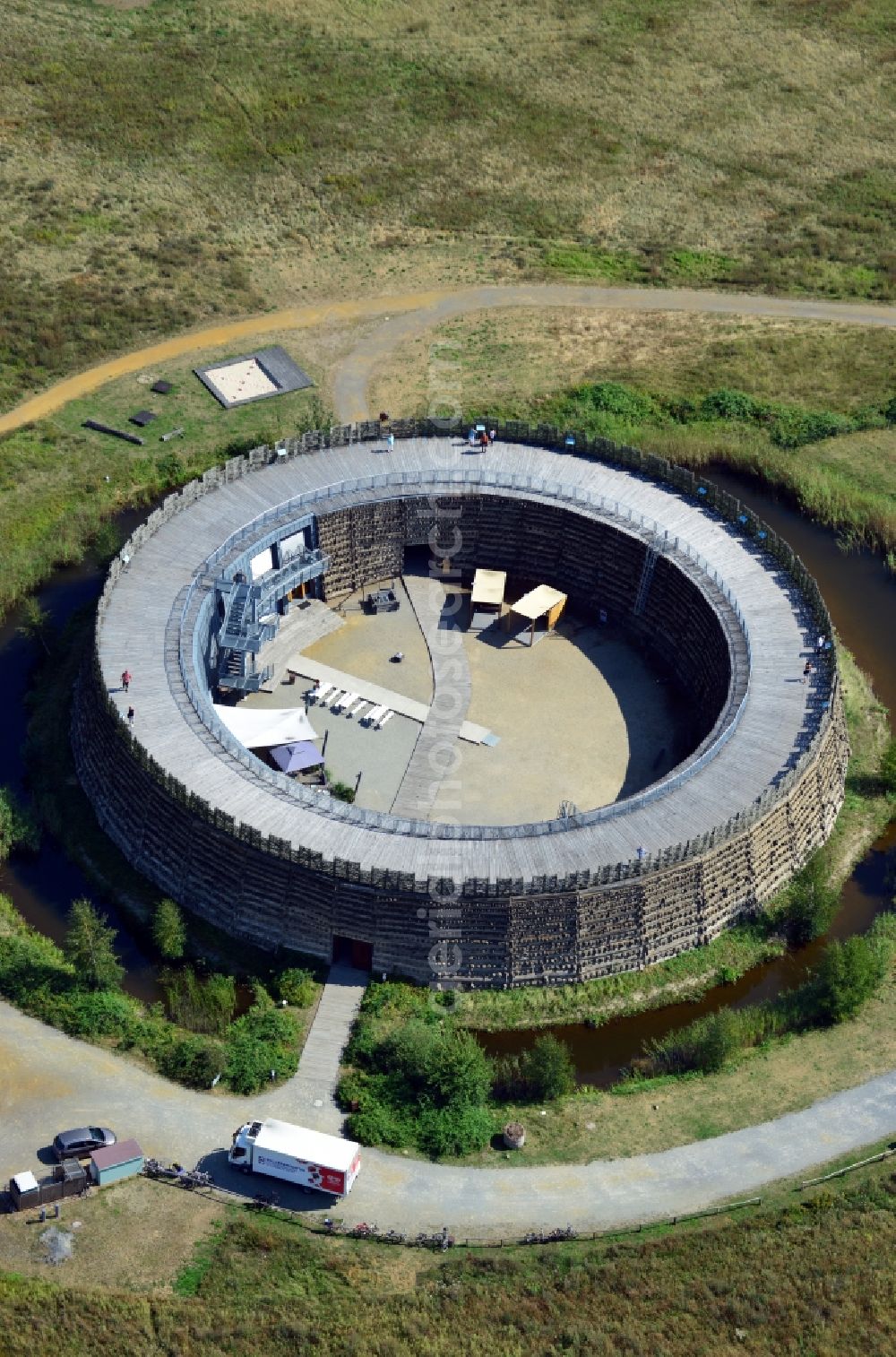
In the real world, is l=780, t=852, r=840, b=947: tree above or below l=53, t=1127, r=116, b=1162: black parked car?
above

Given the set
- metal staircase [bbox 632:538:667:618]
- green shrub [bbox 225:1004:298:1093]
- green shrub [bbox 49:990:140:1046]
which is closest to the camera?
green shrub [bbox 225:1004:298:1093]

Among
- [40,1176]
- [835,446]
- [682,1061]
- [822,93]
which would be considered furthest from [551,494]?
[822,93]

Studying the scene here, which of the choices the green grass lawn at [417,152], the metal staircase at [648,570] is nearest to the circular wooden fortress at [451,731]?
the metal staircase at [648,570]

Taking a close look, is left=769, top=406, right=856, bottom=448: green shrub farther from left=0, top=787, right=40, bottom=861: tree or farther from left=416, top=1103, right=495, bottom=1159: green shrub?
left=416, top=1103, right=495, bottom=1159: green shrub

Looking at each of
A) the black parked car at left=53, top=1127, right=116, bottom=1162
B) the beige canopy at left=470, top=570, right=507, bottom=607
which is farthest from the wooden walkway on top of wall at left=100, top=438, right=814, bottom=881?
the black parked car at left=53, top=1127, right=116, bottom=1162

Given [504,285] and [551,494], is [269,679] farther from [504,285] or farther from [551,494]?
[504,285]

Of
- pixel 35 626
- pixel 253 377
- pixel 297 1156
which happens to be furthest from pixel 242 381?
pixel 297 1156
